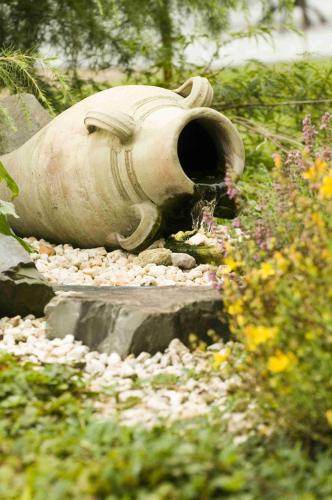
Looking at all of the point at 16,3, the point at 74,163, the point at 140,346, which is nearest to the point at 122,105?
the point at 74,163

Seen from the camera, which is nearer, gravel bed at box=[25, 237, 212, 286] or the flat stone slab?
the flat stone slab

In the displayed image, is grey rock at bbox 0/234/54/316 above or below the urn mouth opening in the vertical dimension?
below

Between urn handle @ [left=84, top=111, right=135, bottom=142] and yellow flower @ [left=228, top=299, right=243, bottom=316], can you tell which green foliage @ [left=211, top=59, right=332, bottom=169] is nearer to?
urn handle @ [left=84, top=111, right=135, bottom=142]

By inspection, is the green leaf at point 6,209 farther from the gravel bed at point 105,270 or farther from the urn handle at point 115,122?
the urn handle at point 115,122

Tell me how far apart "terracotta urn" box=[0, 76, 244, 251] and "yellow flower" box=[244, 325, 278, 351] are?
214 cm

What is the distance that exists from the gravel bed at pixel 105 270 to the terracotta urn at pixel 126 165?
0.10 meters

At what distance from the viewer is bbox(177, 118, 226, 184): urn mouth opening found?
185 inches

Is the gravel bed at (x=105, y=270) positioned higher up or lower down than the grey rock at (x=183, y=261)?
lower down

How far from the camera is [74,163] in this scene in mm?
4582

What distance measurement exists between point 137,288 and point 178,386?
35.7 inches

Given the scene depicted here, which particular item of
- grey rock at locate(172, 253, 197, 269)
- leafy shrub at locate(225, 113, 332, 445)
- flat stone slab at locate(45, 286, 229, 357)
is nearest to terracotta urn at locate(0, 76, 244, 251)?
grey rock at locate(172, 253, 197, 269)

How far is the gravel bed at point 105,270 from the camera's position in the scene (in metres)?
4.03

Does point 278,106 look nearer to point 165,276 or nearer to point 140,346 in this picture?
point 165,276

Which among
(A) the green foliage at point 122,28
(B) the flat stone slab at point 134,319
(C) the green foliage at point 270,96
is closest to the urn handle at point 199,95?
(B) the flat stone slab at point 134,319
